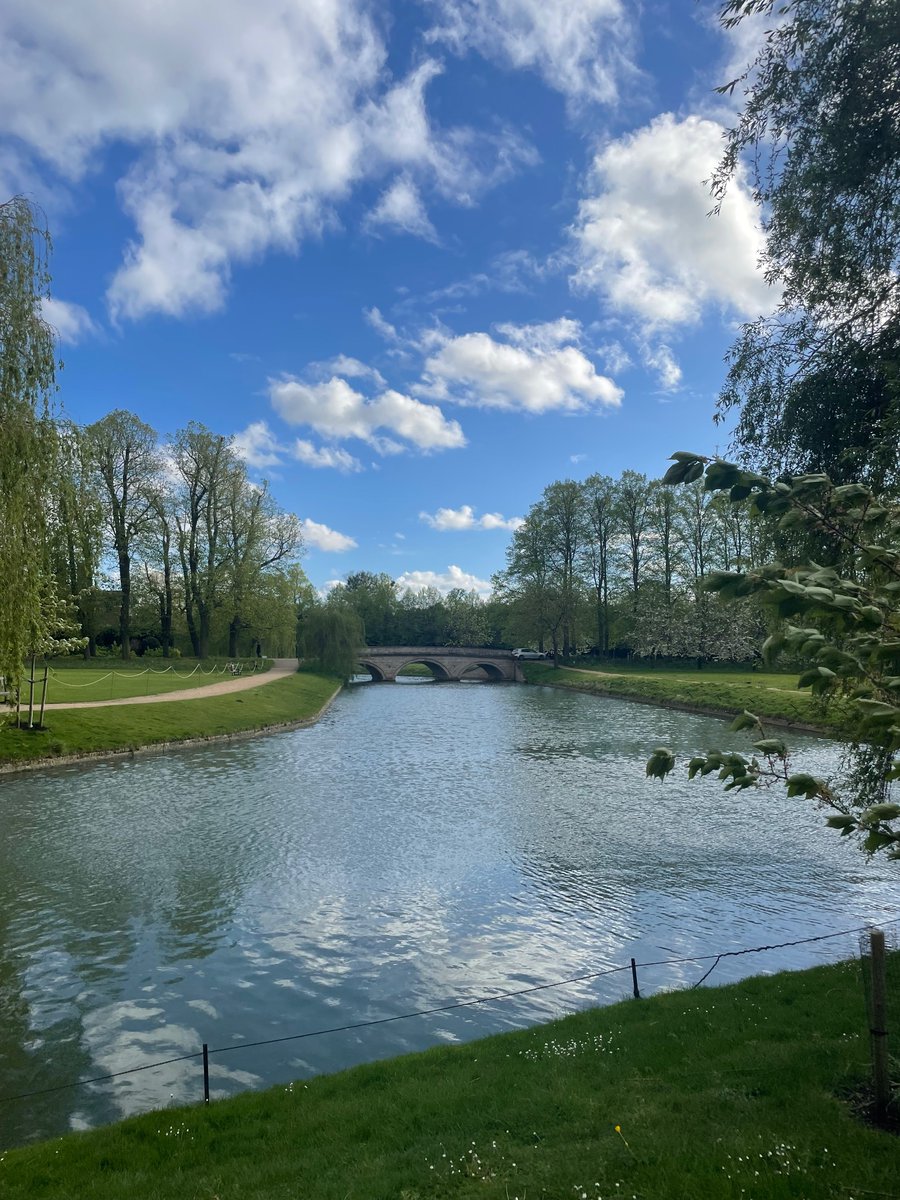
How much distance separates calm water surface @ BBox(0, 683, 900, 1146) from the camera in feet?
30.0

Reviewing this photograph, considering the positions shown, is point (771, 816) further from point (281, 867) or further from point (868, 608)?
point (868, 608)

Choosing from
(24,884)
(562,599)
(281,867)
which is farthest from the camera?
(562,599)

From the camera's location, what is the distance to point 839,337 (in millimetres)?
10203

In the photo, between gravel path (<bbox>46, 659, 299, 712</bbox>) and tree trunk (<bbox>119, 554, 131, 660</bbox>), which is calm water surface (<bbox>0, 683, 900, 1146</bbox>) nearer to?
gravel path (<bbox>46, 659, 299, 712</bbox>)

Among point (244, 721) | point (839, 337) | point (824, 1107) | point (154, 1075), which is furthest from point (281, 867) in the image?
point (244, 721)

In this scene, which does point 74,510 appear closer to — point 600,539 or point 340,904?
point 340,904

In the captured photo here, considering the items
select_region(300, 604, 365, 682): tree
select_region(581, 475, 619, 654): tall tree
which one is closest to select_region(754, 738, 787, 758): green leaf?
select_region(300, 604, 365, 682): tree

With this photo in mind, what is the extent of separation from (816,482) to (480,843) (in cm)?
1527

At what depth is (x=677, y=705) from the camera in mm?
44688

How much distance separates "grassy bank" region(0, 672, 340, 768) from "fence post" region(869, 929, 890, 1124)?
79.4 ft

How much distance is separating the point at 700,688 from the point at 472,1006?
39.0m

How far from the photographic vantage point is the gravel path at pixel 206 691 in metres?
31.6

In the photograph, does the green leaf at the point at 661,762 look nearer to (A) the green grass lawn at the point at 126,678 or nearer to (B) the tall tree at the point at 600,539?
(A) the green grass lawn at the point at 126,678

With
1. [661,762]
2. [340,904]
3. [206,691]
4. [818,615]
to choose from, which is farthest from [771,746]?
[206,691]
